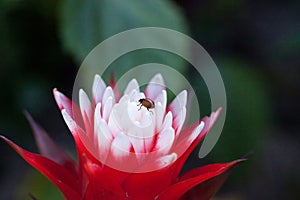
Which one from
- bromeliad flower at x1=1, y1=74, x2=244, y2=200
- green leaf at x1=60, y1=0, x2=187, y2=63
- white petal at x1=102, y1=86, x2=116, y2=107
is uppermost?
green leaf at x1=60, y1=0, x2=187, y2=63

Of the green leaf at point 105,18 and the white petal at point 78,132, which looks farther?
the green leaf at point 105,18

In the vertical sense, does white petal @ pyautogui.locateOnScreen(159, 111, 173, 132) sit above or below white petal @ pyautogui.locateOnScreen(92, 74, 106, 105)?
below

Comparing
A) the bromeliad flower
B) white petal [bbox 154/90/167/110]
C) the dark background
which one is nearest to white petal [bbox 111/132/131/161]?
the bromeliad flower

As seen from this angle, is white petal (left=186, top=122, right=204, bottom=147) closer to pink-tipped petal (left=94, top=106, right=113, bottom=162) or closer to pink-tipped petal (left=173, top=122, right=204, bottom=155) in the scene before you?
pink-tipped petal (left=173, top=122, right=204, bottom=155)

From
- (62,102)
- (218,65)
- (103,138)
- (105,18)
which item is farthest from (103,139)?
(218,65)

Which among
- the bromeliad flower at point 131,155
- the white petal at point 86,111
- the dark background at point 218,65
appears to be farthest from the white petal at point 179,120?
the dark background at point 218,65

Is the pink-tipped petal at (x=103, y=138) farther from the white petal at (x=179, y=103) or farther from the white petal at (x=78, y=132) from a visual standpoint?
the white petal at (x=179, y=103)
